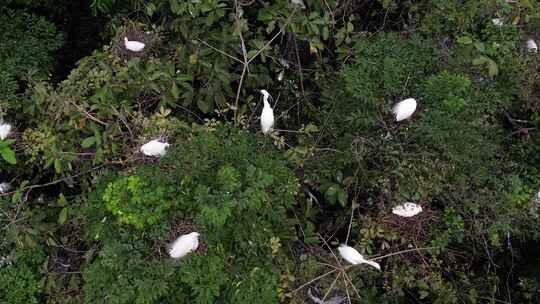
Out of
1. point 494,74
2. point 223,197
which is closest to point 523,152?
point 494,74

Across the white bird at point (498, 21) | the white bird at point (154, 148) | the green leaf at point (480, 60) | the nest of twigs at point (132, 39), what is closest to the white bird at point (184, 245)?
the white bird at point (154, 148)

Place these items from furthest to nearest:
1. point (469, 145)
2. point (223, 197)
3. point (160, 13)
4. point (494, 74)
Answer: point (160, 13) → point (494, 74) → point (469, 145) → point (223, 197)

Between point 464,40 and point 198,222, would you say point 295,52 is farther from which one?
point 198,222

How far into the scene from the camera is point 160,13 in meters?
Answer: 2.30

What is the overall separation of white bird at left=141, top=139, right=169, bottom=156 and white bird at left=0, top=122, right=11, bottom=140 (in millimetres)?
669

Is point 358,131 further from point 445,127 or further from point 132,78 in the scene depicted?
point 132,78

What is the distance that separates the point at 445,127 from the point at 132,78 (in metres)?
1.24

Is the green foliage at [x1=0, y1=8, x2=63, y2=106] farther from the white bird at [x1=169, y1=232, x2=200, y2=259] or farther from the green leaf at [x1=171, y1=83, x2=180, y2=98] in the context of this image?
the white bird at [x1=169, y1=232, x2=200, y2=259]

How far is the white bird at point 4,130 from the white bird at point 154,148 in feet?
2.20

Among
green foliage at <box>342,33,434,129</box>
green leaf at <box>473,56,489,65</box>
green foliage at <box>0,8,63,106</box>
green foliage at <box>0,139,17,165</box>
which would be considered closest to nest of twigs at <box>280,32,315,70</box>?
green foliage at <box>342,33,434,129</box>

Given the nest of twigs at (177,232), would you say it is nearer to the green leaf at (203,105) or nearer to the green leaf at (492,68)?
the green leaf at (203,105)

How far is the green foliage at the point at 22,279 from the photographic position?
1.82m

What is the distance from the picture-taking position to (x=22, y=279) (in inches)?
72.8

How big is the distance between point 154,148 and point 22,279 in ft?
2.53
